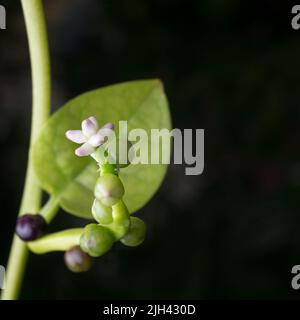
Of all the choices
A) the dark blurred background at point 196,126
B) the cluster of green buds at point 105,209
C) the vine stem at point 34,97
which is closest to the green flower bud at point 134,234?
the cluster of green buds at point 105,209

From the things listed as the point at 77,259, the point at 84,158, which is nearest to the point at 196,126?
the point at 84,158

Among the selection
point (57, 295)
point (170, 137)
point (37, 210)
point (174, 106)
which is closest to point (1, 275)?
point (37, 210)

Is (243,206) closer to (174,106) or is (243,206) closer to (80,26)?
(174,106)

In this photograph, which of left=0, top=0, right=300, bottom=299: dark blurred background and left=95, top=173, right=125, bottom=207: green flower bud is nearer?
left=95, top=173, right=125, bottom=207: green flower bud

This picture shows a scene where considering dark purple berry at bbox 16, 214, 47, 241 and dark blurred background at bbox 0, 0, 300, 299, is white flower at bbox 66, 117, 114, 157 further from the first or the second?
dark blurred background at bbox 0, 0, 300, 299

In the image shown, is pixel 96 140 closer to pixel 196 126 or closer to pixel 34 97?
pixel 34 97

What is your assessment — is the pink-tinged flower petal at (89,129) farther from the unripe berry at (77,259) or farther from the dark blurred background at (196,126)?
the dark blurred background at (196,126)

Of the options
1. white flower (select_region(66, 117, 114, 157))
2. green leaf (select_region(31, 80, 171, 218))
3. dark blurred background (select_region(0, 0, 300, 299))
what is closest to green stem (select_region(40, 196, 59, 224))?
green leaf (select_region(31, 80, 171, 218))
